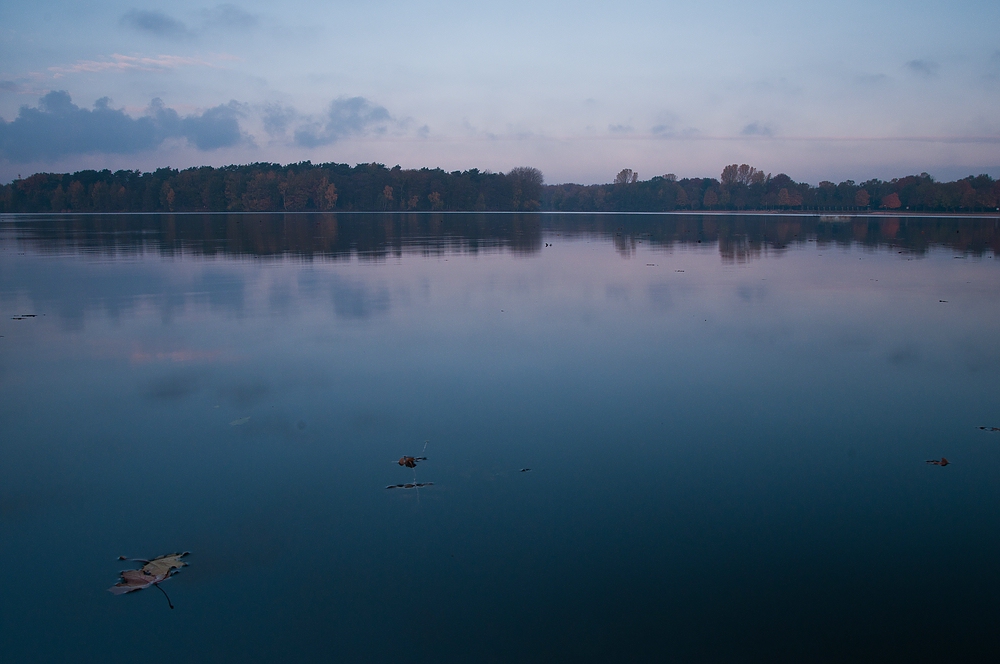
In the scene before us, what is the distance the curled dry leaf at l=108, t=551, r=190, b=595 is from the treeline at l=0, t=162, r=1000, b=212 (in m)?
152

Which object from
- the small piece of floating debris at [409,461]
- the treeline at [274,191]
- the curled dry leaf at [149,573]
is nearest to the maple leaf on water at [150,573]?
the curled dry leaf at [149,573]

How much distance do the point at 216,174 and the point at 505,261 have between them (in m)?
152

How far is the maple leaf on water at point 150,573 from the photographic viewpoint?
13.6ft

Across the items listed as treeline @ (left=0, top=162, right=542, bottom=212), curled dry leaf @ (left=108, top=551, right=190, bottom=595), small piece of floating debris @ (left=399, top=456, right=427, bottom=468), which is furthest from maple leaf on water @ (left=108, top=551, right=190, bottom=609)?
treeline @ (left=0, top=162, right=542, bottom=212)

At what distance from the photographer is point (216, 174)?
156 meters

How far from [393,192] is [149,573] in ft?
Result: 541

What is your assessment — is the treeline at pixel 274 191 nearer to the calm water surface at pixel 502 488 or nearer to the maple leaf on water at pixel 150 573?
the calm water surface at pixel 502 488

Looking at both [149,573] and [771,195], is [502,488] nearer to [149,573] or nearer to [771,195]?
[149,573]

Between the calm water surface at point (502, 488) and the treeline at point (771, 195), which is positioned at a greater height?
the treeline at point (771, 195)

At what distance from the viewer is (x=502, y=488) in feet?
17.7

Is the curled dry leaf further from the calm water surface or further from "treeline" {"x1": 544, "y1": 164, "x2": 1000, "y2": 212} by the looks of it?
"treeline" {"x1": 544, "y1": 164, "x2": 1000, "y2": 212}

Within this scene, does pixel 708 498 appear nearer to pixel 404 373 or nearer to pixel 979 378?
pixel 404 373

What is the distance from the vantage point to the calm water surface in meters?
3.84

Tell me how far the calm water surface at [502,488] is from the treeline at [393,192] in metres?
147
